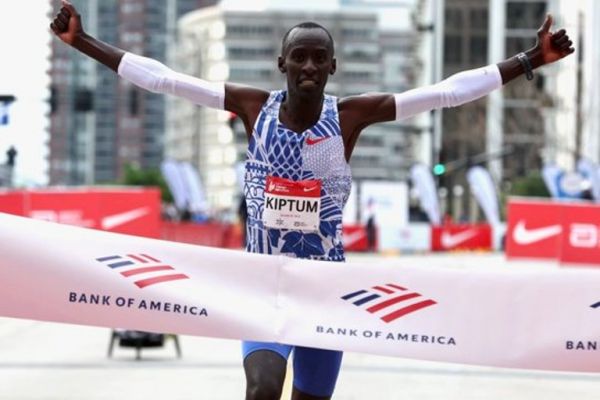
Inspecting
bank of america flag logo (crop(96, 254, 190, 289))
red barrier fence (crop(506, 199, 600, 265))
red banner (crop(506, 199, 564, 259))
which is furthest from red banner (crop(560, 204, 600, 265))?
bank of america flag logo (crop(96, 254, 190, 289))

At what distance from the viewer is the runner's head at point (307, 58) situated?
20.8 ft

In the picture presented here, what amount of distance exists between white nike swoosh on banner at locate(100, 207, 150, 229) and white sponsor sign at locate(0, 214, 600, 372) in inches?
840

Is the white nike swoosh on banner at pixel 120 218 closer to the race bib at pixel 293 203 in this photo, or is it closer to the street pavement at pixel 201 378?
the street pavement at pixel 201 378

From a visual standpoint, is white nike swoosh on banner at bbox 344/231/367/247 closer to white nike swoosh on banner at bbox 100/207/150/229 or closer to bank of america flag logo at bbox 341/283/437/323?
white nike swoosh on banner at bbox 100/207/150/229

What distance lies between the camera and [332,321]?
6.72 metres

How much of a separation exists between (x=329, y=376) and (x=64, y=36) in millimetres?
1730

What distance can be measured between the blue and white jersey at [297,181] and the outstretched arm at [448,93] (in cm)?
10

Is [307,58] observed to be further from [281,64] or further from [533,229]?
[533,229]

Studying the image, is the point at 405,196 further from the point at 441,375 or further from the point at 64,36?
the point at 64,36

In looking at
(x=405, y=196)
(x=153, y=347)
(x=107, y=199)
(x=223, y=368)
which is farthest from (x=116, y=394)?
(x=405, y=196)

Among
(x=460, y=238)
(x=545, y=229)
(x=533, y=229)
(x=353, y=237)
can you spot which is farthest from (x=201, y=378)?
(x=460, y=238)

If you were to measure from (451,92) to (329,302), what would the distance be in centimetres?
97

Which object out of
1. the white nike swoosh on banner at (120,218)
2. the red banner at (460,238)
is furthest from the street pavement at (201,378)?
the red banner at (460,238)

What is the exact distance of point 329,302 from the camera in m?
6.77
